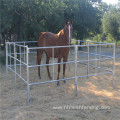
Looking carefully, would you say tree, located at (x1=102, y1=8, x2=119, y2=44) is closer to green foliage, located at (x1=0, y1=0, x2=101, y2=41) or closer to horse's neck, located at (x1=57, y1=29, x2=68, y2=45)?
green foliage, located at (x1=0, y1=0, x2=101, y2=41)

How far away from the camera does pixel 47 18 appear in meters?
10.9

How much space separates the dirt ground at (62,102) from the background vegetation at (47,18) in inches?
159

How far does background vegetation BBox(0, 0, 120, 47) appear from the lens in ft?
24.9

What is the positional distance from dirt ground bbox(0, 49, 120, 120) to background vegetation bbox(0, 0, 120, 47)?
403cm

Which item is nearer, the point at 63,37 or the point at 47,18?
the point at 63,37

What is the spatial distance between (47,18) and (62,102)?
327 inches

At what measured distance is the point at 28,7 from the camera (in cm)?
771

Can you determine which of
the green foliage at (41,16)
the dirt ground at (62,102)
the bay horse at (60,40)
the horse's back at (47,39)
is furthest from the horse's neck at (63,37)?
the green foliage at (41,16)

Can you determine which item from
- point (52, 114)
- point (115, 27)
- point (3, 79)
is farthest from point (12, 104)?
point (115, 27)

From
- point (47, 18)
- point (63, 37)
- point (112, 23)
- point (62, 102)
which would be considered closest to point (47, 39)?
point (63, 37)

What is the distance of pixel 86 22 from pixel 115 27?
3913 mm

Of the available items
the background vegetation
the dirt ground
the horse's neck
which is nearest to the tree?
the background vegetation

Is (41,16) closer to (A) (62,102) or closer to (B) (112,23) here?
(A) (62,102)

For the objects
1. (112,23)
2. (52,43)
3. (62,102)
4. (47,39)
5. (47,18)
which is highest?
(112,23)
